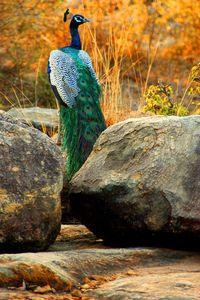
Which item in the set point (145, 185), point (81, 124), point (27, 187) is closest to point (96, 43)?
point (81, 124)

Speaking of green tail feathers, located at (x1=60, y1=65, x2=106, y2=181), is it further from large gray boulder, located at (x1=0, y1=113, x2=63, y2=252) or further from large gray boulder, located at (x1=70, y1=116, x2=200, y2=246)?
large gray boulder, located at (x1=0, y1=113, x2=63, y2=252)

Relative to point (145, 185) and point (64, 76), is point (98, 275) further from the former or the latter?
point (64, 76)

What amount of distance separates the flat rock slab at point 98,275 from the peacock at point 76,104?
81.4 inches

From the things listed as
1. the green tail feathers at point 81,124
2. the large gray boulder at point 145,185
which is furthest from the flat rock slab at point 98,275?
the green tail feathers at point 81,124

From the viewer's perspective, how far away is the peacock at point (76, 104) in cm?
625

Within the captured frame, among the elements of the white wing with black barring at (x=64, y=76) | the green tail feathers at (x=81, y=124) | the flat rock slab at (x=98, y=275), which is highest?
the white wing with black barring at (x=64, y=76)

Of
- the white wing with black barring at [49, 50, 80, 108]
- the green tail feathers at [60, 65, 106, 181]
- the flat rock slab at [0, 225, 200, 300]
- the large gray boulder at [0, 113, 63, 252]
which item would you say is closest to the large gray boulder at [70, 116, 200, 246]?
the flat rock slab at [0, 225, 200, 300]

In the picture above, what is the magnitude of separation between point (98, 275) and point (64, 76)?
2.94 meters

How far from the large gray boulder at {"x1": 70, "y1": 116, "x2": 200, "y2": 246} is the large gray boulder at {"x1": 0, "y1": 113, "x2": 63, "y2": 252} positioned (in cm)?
33

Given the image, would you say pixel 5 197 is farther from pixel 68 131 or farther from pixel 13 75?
A: pixel 13 75

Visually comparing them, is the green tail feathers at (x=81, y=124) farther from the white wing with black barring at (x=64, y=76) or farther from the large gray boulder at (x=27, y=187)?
the large gray boulder at (x=27, y=187)

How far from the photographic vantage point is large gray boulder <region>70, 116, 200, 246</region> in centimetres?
434

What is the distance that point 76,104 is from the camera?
645cm

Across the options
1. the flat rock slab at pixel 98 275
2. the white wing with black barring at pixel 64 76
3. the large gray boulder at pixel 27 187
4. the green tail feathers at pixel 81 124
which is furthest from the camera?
the white wing with black barring at pixel 64 76
